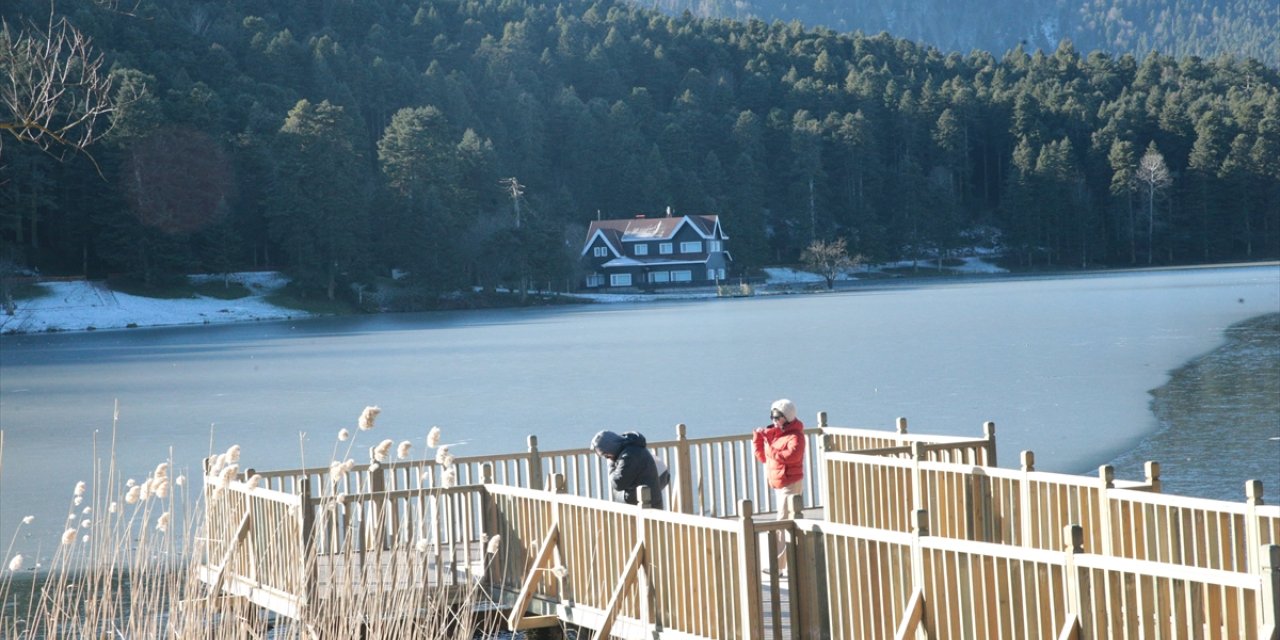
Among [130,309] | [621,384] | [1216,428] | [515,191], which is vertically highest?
[515,191]

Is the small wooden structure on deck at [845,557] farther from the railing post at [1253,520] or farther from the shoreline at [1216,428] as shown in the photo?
the shoreline at [1216,428]

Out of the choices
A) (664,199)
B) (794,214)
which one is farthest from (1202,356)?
(794,214)

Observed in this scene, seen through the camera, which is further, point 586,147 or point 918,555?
point 586,147

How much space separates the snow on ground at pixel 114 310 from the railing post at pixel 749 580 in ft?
253

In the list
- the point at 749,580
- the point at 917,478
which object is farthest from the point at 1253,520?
the point at 917,478

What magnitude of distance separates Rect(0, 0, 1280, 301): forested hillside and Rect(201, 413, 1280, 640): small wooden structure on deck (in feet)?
235

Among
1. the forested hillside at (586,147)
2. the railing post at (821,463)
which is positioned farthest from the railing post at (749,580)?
the forested hillside at (586,147)

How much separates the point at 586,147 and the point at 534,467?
11943 centimetres

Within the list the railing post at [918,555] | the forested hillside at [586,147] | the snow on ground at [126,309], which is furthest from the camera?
the forested hillside at [586,147]

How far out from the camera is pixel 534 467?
39.5ft

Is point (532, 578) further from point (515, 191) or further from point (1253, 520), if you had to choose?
point (515, 191)

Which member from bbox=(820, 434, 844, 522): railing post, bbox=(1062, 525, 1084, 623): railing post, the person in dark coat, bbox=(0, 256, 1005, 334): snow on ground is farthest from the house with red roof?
bbox=(1062, 525, 1084, 623): railing post

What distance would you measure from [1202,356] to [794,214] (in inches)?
4015

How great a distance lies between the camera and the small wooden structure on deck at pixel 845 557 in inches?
223
